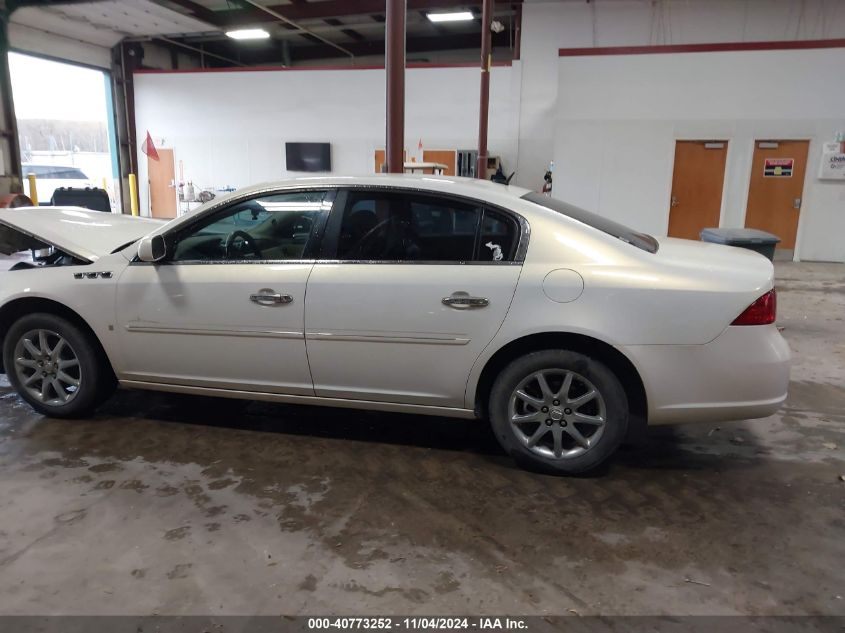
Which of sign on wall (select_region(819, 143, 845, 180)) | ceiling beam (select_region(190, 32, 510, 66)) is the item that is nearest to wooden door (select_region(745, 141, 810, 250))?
sign on wall (select_region(819, 143, 845, 180))

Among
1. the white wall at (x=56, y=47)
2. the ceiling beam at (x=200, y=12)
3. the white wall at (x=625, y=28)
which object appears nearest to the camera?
the white wall at (x=625, y=28)

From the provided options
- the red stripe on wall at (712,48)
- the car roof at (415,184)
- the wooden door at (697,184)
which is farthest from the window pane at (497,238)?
the red stripe on wall at (712,48)

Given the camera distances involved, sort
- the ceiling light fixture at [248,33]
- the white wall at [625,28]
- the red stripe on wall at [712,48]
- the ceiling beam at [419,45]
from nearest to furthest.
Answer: the red stripe on wall at [712,48] < the white wall at [625,28] < the ceiling light fixture at [248,33] < the ceiling beam at [419,45]

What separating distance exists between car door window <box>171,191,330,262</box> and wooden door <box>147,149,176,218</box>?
47.5 feet

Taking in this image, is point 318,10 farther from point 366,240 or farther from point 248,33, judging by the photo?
point 366,240

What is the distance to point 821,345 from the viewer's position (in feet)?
19.4

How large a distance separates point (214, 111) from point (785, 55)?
13133 mm

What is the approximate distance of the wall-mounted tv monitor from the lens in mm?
15547

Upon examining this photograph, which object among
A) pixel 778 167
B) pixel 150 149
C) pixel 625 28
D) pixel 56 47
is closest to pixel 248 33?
pixel 150 149

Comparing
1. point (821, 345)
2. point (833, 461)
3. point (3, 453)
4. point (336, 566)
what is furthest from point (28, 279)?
point (821, 345)

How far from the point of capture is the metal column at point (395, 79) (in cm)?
554

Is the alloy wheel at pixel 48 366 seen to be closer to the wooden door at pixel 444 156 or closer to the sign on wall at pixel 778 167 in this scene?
the wooden door at pixel 444 156

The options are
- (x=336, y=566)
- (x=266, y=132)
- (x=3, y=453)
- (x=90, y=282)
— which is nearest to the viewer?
(x=336, y=566)

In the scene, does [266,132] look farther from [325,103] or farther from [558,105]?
[558,105]
